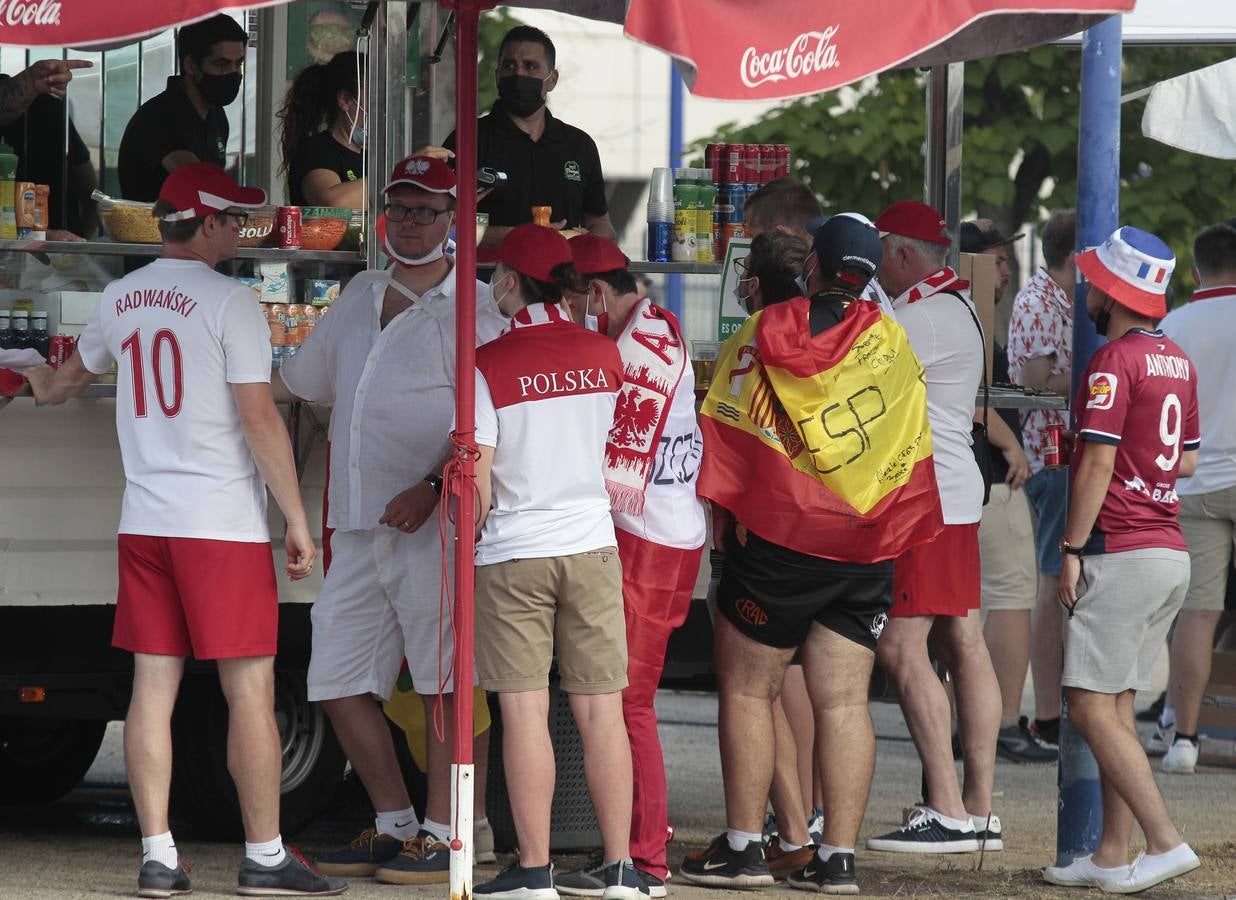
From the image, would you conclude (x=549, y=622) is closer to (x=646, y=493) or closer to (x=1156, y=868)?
(x=646, y=493)

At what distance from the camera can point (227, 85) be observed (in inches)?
278

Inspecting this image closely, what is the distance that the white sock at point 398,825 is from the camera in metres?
5.98

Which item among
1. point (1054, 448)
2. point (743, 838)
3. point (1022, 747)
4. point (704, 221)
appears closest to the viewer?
point (743, 838)

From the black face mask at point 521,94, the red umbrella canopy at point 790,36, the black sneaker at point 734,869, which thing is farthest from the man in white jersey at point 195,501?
the black face mask at point 521,94

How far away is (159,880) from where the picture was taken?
211 inches

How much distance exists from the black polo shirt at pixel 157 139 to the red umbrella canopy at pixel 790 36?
295 centimetres

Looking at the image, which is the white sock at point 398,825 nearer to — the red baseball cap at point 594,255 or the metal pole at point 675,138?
the red baseball cap at point 594,255

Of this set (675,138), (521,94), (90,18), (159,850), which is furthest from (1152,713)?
(675,138)

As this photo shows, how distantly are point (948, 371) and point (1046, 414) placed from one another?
273 cm

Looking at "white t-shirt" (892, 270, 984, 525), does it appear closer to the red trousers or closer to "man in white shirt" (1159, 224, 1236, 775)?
the red trousers

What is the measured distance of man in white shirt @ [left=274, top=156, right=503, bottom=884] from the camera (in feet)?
18.6

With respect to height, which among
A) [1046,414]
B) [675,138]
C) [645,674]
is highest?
[675,138]

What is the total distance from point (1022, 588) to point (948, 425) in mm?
2289

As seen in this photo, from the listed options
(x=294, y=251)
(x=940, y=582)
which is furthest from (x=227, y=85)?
(x=940, y=582)
